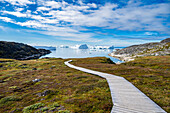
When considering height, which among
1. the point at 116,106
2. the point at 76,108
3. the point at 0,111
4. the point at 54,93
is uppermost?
the point at 116,106

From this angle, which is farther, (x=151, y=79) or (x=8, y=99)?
(x=151, y=79)

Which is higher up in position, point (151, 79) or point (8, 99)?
point (151, 79)

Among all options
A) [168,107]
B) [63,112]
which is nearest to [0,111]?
[63,112]

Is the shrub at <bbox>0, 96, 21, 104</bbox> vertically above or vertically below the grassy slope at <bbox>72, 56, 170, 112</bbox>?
below

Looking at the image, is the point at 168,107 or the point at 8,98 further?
the point at 8,98

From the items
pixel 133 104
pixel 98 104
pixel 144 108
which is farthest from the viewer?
pixel 98 104

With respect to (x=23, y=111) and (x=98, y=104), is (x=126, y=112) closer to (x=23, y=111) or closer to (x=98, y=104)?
(x=98, y=104)

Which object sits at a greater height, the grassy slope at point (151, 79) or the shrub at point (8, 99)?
the grassy slope at point (151, 79)

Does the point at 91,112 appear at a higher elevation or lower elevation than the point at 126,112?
lower

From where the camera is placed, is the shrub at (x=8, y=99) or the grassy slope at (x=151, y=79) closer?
the grassy slope at (x=151, y=79)

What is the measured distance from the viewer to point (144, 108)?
859 cm

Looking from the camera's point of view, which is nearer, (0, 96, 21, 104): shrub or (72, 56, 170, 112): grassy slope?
(72, 56, 170, 112): grassy slope

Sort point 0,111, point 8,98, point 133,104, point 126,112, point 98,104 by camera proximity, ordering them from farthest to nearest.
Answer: point 8,98 → point 0,111 → point 98,104 → point 133,104 → point 126,112

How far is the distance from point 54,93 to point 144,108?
1208 centimetres
